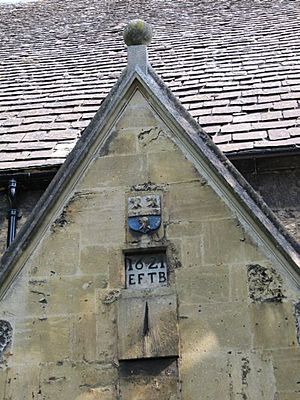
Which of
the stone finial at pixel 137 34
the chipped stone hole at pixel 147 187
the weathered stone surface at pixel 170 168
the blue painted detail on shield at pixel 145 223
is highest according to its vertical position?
the stone finial at pixel 137 34

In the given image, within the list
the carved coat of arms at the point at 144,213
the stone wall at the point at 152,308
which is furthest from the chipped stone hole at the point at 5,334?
the carved coat of arms at the point at 144,213

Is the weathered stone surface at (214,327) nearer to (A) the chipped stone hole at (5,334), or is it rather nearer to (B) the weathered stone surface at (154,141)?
(A) the chipped stone hole at (5,334)

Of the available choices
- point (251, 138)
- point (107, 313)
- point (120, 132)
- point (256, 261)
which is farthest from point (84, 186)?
point (251, 138)

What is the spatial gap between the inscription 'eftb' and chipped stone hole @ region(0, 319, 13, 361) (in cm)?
81

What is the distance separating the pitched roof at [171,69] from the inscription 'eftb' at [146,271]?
78.6 inches

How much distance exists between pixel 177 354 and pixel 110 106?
1947mm

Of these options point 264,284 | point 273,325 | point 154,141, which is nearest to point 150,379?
point 273,325

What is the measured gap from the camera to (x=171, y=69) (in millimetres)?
9242

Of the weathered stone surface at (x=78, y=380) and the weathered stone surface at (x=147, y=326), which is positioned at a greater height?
the weathered stone surface at (x=147, y=326)

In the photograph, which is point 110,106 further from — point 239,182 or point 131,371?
point 131,371

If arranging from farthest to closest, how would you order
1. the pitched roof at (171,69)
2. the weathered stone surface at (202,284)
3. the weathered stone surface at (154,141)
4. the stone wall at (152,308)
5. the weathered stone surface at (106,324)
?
the pitched roof at (171,69), the weathered stone surface at (154,141), the weathered stone surface at (202,284), the weathered stone surface at (106,324), the stone wall at (152,308)

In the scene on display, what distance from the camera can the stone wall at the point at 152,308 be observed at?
4852 millimetres

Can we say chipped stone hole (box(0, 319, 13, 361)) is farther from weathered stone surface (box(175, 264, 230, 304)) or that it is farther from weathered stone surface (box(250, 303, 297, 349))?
weathered stone surface (box(250, 303, 297, 349))

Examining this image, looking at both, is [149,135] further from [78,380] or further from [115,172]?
[78,380]
